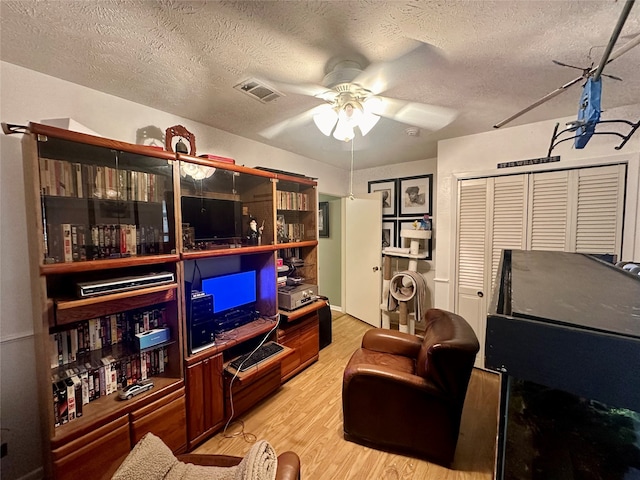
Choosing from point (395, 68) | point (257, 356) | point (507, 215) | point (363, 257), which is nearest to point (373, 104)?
point (395, 68)

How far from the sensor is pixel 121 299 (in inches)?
58.9

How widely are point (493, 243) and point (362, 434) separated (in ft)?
6.92

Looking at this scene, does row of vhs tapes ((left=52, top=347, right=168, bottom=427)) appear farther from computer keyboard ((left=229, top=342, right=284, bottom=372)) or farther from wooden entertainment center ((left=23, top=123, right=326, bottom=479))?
computer keyboard ((left=229, top=342, right=284, bottom=372))

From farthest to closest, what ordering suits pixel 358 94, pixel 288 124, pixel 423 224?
pixel 423 224 → pixel 288 124 → pixel 358 94

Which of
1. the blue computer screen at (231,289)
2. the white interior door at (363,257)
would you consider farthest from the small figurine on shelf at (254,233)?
the white interior door at (363,257)

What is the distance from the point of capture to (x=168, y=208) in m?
1.73

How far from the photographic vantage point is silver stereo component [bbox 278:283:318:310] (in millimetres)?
2537

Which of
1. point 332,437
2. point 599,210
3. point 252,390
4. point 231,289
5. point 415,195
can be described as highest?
point 415,195

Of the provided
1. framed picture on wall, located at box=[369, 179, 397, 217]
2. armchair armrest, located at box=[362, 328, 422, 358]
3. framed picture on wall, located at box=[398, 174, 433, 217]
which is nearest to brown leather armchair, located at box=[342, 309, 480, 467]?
armchair armrest, located at box=[362, 328, 422, 358]

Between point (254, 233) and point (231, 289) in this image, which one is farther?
point (254, 233)

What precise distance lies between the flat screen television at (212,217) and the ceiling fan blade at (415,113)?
138 cm

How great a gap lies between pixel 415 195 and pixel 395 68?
2.44 metres

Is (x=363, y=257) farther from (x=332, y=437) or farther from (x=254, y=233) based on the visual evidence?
(x=332, y=437)

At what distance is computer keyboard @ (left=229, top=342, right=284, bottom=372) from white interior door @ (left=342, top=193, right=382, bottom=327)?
1978 millimetres
